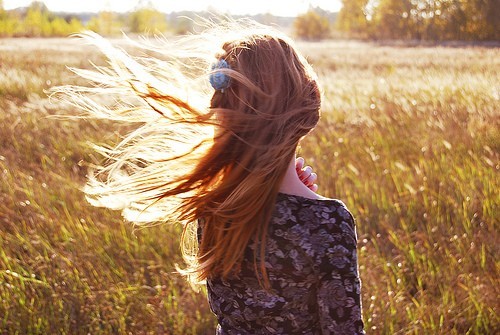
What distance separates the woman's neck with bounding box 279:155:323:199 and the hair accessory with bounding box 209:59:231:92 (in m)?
0.25

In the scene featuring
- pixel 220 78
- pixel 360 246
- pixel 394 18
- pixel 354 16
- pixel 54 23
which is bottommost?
pixel 54 23

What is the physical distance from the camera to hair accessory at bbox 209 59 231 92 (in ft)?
4.89

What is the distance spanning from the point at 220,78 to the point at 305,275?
50 cm

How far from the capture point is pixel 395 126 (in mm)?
5438

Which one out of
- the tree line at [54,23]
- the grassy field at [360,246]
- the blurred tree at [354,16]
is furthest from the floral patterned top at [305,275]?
the blurred tree at [354,16]

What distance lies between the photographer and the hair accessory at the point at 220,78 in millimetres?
1491

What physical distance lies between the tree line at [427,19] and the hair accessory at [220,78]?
39788 millimetres

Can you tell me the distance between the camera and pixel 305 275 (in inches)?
58.3

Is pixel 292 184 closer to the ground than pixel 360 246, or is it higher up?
higher up

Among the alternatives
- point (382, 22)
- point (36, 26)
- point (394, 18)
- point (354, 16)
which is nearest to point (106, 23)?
point (36, 26)

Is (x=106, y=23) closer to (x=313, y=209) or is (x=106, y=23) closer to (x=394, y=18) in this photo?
(x=394, y=18)

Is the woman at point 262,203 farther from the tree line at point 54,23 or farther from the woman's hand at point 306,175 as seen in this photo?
the tree line at point 54,23

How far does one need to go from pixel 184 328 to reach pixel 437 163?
233 centimetres

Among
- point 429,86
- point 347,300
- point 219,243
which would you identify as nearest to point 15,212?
point 219,243
